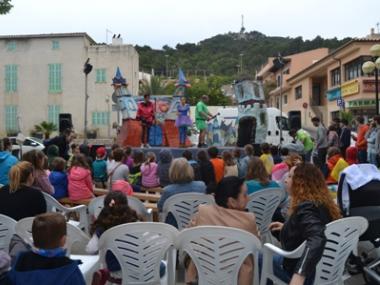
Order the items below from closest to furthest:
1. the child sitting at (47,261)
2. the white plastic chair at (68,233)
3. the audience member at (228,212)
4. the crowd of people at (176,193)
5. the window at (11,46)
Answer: the child sitting at (47,261)
the crowd of people at (176,193)
the audience member at (228,212)
the white plastic chair at (68,233)
the window at (11,46)

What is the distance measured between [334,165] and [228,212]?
4.56 m

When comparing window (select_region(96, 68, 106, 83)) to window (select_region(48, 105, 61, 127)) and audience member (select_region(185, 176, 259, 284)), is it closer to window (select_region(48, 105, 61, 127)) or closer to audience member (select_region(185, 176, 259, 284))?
window (select_region(48, 105, 61, 127))

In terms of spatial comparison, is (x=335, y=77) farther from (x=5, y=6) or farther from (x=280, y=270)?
(x=280, y=270)

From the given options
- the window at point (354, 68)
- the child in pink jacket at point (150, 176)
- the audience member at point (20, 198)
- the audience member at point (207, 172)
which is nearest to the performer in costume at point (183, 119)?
the child in pink jacket at point (150, 176)

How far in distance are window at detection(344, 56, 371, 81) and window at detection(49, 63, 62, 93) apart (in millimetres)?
20043

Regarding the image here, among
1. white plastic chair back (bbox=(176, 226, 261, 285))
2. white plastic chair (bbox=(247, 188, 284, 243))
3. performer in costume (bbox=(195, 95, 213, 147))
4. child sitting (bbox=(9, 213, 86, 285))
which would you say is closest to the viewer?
child sitting (bbox=(9, 213, 86, 285))

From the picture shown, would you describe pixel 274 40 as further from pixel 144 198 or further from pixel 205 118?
pixel 144 198

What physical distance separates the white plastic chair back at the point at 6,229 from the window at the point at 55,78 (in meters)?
Answer: 34.1

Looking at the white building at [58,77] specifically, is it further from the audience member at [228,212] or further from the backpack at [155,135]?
the audience member at [228,212]

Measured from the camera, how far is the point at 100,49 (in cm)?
3750

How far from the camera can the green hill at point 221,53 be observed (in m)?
80.7

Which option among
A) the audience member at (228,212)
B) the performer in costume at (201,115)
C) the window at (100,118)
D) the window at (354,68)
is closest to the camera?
the audience member at (228,212)

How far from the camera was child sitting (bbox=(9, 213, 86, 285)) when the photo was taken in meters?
2.67

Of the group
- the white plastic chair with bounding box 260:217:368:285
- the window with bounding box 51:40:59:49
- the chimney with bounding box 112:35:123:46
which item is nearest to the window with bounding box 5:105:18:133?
the window with bounding box 51:40:59:49
